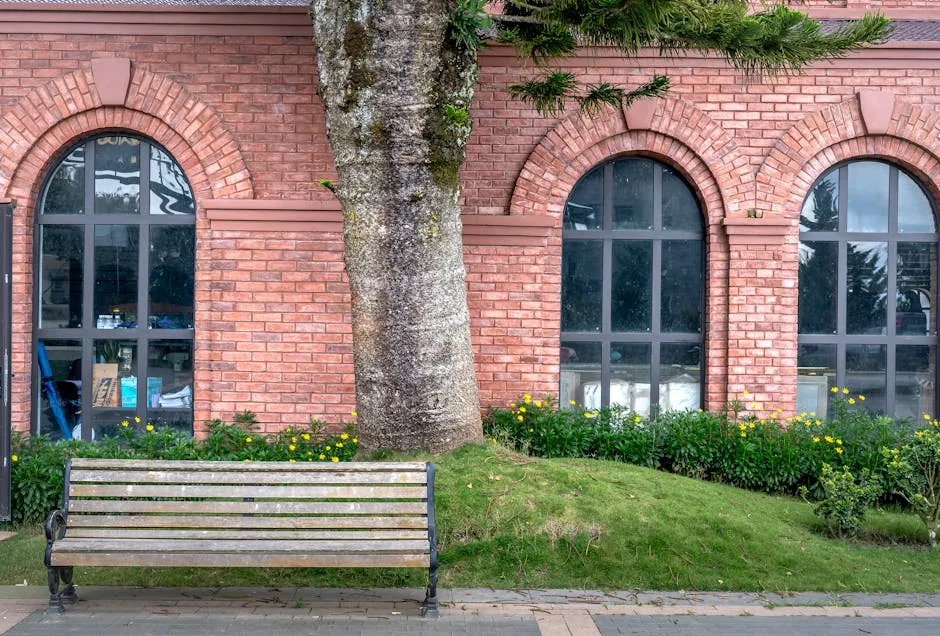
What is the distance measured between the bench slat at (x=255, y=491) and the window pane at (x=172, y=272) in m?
3.53

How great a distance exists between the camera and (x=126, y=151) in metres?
8.63

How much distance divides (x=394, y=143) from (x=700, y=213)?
12.6ft

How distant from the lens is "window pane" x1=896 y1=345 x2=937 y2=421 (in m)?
9.02

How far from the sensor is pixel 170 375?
28.8 ft

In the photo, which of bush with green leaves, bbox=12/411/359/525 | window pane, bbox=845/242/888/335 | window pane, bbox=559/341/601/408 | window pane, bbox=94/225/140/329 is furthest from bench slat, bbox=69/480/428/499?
window pane, bbox=845/242/888/335

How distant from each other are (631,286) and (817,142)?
233 centimetres

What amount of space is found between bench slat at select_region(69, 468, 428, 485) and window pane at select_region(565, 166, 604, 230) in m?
4.35

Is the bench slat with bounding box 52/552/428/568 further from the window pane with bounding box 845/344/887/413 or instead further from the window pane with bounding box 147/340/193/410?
the window pane with bounding box 845/344/887/413

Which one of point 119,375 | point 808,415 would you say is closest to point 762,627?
point 808,415

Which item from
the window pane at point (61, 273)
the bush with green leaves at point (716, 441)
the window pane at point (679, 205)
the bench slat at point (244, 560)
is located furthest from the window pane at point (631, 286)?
the window pane at point (61, 273)

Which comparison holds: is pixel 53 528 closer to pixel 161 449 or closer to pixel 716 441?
pixel 161 449

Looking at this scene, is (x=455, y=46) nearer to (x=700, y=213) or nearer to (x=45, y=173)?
(x=700, y=213)

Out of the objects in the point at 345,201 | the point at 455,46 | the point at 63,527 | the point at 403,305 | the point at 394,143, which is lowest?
the point at 63,527

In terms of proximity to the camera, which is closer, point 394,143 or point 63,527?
point 63,527
